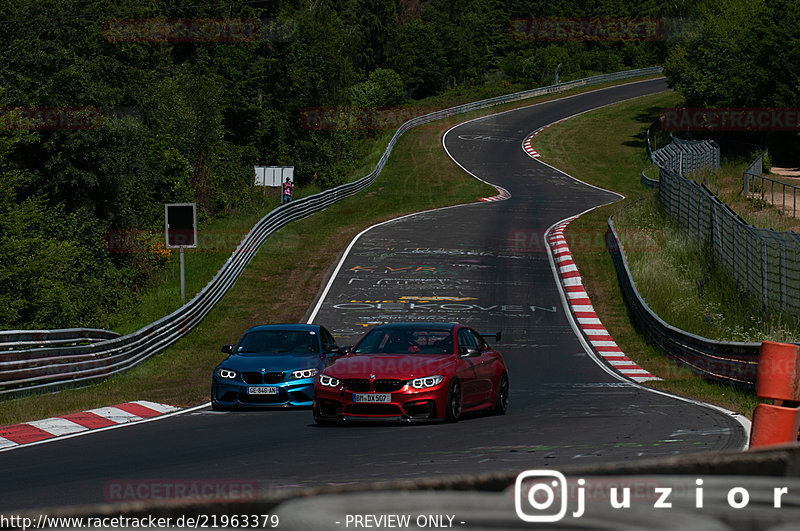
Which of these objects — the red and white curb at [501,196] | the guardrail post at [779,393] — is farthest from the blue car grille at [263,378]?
the red and white curb at [501,196]

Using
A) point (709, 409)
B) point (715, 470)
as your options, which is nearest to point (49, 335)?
point (709, 409)

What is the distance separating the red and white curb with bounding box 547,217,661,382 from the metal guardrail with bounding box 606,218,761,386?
939 millimetres

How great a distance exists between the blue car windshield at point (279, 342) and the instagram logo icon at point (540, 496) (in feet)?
49.0

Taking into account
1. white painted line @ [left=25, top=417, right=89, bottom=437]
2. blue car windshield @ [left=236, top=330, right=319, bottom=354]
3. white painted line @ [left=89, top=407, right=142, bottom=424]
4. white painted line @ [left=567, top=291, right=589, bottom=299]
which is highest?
blue car windshield @ [left=236, top=330, right=319, bottom=354]

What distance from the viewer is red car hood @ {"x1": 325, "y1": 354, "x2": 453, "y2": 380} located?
45.4ft

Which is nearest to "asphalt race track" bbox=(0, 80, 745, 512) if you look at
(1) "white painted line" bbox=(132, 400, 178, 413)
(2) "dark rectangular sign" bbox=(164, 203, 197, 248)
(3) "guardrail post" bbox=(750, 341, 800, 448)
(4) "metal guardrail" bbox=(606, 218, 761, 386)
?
(1) "white painted line" bbox=(132, 400, 178, 413)

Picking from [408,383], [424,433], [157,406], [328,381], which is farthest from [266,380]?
[424,433]

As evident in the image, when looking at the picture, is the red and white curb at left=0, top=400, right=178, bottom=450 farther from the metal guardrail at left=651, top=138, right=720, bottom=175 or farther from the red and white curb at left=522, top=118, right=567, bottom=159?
the red and white curb at left=522, top=118, right=567, bottom=159

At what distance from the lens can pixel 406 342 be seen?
1527 cm

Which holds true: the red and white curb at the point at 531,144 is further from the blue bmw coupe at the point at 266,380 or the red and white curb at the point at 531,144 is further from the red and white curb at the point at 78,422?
the red and white curb at the point at 78,422

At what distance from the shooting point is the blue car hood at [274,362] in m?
16.9

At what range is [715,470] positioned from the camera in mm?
3354

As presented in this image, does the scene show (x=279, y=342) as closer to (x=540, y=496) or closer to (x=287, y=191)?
(x=540, y=496)

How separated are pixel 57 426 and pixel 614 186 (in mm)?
52929
